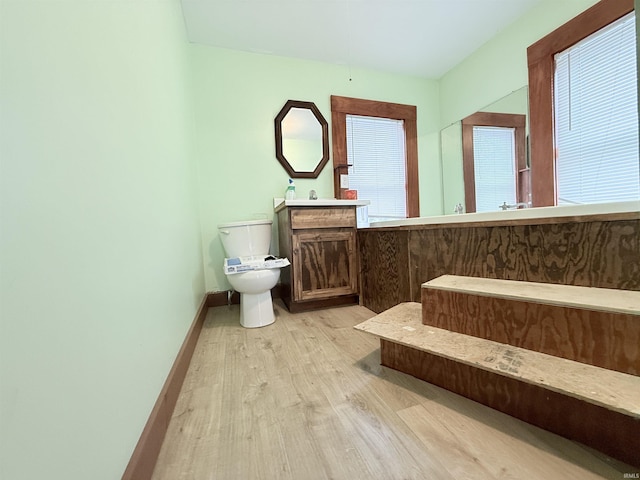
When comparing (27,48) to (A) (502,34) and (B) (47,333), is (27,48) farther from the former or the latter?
(A) (502,34)

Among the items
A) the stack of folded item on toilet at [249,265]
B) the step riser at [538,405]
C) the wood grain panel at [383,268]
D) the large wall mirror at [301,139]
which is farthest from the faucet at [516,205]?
the stack of folded item on toilet at [249,265]

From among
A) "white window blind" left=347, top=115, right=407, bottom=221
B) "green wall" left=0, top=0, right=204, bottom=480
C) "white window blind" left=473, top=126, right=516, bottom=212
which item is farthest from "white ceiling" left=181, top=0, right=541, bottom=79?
"green wall" left=0, top=0, right=204, bottom=480

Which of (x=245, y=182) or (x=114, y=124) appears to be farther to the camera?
(x=245, y=182)

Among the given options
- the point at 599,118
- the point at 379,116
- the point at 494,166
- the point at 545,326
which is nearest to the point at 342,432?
the point at 545,326

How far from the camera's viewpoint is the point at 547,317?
0.78 meters

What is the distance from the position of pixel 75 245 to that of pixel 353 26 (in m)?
2.40

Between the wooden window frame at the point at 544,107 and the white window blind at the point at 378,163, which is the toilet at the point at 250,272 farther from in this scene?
the wooden window frame at the point at 544,107

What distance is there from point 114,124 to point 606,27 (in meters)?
2.65

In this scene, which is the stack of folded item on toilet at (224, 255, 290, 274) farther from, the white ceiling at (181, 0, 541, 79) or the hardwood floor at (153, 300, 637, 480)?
the white ceiling at (181, 0, 541, 79)

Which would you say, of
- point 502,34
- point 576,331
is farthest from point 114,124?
point 502,34

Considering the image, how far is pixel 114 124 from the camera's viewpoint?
630 mm

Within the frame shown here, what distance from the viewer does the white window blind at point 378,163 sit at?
8.28 feet

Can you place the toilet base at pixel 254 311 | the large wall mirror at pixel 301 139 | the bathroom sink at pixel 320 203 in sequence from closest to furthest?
the toilet base at pixel 254 311 < the bathroom sink at pixel 320 203 < the large wall mirror at pixel 301 139

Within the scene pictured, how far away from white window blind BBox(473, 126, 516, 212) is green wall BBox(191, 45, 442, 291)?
1.44 meters
